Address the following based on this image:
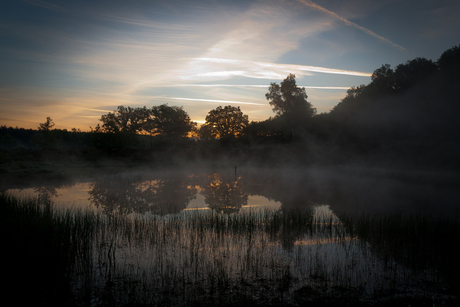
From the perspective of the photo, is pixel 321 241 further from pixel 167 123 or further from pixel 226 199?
pixel 167 123

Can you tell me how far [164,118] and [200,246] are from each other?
49.6 m

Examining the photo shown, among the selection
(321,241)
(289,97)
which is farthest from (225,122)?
(321,241)

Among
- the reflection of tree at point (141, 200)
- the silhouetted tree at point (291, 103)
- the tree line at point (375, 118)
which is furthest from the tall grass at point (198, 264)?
the silhouetted tree at point (291, 103)

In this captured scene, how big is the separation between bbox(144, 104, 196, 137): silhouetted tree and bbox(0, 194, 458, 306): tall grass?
153 feet

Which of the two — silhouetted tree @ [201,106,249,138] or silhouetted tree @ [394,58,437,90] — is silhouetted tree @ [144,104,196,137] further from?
silhouetted tree @ [394,58,437,90]

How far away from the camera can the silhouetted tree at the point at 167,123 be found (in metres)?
53.0

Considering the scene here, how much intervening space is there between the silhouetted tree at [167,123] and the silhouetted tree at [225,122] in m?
5.40

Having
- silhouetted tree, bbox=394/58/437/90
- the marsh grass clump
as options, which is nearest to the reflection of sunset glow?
the marsh grass clump

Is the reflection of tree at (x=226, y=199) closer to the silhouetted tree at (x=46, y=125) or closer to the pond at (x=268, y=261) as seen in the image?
the pond at (x=268, y=261)

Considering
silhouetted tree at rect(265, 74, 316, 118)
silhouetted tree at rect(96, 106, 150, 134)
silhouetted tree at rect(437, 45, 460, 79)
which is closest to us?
silhouetted tree at rect(437, 45, 460, 79)

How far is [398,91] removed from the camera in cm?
3234

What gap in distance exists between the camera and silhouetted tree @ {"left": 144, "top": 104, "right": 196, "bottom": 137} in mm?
53031

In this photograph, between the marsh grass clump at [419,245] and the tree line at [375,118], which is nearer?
the marsh grass clump at [419,245]

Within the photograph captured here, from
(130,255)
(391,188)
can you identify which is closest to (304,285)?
(130,255)
